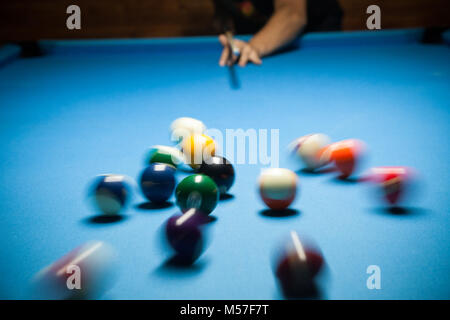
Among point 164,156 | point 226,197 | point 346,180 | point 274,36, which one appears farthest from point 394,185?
point 274,36

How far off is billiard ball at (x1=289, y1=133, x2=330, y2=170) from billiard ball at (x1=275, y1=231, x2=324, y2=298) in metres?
0.64

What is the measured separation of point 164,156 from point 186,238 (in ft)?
1.94

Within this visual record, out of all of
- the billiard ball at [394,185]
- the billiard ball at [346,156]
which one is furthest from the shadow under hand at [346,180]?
the billiard ball at [394,185]

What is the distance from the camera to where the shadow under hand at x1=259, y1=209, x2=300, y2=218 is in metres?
1.25

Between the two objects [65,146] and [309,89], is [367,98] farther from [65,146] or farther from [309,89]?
[65,146]

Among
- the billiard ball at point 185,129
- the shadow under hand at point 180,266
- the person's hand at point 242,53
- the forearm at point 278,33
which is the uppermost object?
the forearm at point 278,33

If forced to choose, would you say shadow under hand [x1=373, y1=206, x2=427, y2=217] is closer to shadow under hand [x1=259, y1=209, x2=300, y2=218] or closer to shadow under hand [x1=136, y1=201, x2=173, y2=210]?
shadow under hand [x1=259, y1=209, x2=300, y2=218]

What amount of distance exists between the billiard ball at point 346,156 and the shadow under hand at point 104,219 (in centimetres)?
Answer: 70

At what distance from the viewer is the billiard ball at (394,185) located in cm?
127

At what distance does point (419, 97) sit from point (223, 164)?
1433 millimetres

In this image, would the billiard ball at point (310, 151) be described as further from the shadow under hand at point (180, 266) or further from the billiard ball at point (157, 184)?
the shadow under hand at point (180, 266)

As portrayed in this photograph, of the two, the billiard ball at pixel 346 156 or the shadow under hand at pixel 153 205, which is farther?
the billiard ball at pixel 346 156

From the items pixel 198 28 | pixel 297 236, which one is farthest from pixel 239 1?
pixel 297 236

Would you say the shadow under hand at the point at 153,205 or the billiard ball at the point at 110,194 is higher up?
the billiard ball at the point at 110,194
